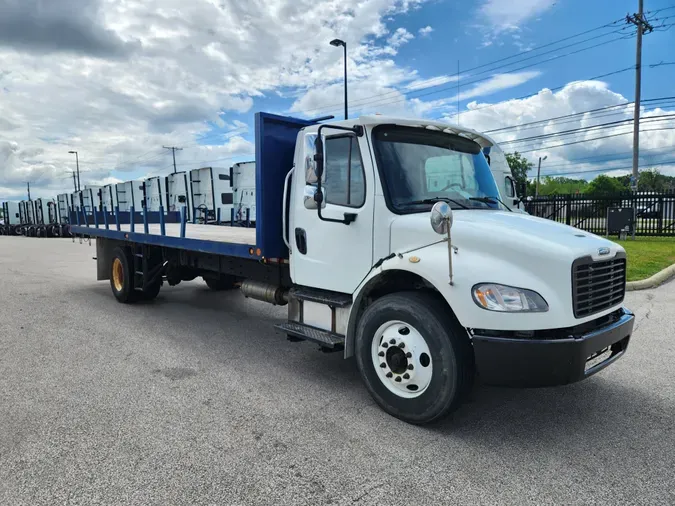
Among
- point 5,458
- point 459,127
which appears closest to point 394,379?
point 459,127

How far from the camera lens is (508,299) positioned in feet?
10.6

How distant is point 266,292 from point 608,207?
1790cm

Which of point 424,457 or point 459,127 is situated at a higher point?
point 459,127

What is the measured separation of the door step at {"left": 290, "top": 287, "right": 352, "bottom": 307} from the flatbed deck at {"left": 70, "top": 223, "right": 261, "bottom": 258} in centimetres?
63

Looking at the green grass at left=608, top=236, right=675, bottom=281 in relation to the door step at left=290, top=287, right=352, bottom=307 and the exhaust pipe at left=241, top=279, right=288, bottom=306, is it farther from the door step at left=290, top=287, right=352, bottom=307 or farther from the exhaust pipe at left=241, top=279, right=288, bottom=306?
the door step at left=290, top=287, right=352, bottom=307

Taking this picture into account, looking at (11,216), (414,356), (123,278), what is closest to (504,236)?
(414,356)

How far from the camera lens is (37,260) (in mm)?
16609

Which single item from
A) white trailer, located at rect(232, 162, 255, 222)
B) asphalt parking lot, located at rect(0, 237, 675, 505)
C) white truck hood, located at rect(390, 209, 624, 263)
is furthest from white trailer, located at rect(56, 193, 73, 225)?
white truck hood, located at rect(390, 209, 624, 263)

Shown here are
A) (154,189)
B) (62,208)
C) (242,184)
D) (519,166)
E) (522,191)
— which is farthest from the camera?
(519,166)

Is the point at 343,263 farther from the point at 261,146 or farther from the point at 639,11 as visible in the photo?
the point at 639,11

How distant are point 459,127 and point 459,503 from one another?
126 inches

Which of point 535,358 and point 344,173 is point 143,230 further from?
point 535,358

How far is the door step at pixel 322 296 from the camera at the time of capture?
435 centimetres

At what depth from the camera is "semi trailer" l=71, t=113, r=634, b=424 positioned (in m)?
3.25
